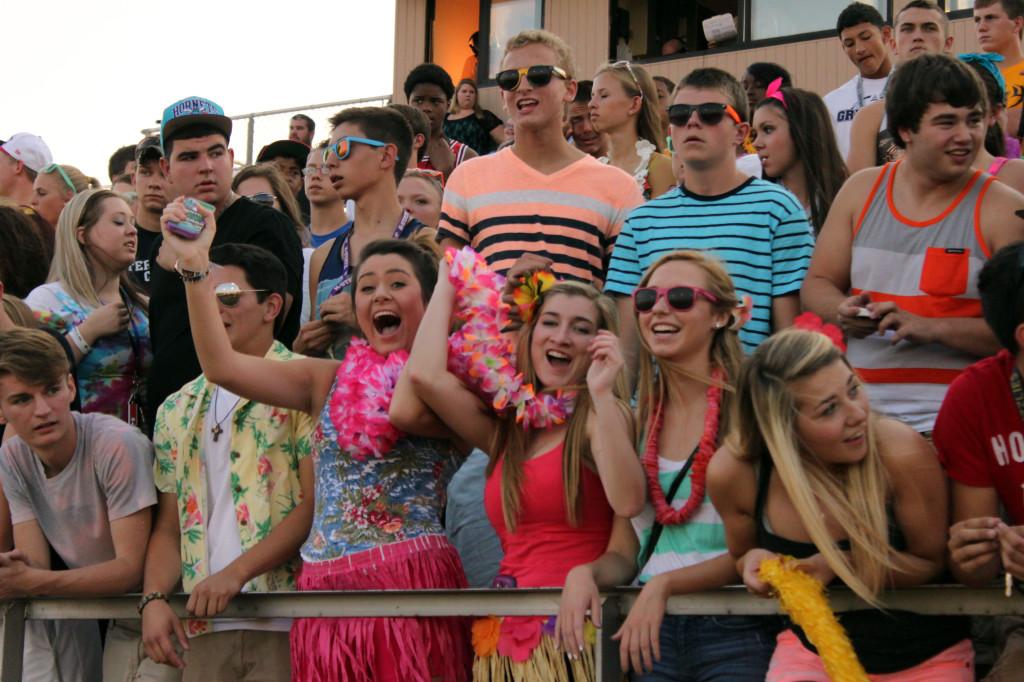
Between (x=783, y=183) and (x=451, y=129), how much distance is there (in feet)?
18.3

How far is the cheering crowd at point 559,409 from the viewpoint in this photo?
323 cm

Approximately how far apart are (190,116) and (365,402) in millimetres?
2069

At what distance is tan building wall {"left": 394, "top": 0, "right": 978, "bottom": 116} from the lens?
12.5m

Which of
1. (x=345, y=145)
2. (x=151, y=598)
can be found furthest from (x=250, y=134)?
(x=151, y=598)

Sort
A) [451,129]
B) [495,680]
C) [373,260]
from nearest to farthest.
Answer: [495,680] < [373,260] < [451,129]

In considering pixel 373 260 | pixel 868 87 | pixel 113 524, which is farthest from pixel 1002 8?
pixel 113 524

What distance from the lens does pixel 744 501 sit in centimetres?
334

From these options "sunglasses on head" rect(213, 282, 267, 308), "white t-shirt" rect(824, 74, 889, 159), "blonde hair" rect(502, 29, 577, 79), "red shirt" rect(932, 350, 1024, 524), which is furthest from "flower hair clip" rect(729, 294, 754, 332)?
"white t-shirt" rect(824, 74, 889, 159)

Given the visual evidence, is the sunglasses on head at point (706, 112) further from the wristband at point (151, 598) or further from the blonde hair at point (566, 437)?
the wristband at point (151, 598)

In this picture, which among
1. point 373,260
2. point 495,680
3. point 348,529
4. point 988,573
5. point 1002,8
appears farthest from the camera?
point 1002,8

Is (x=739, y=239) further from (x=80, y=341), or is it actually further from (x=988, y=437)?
(x=80, y=341)

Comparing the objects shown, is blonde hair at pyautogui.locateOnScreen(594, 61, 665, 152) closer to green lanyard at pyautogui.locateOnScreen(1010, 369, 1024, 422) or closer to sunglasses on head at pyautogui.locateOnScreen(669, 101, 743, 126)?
sunglasses on head at pyautogui.locateOnScreen(669, 101, 743, 126)

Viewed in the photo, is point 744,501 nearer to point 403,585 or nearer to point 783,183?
point 403,585

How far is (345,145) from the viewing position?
5.65m
